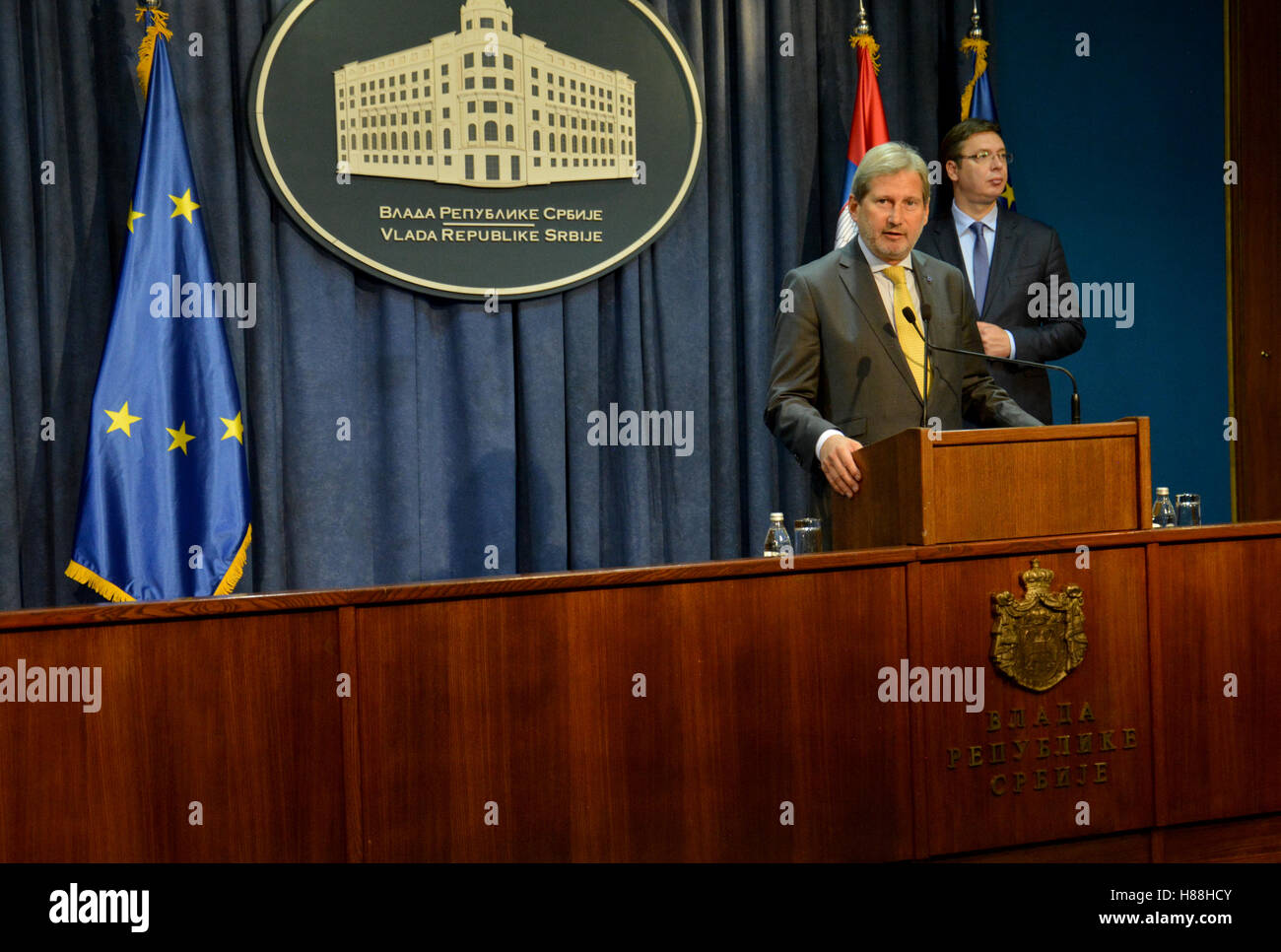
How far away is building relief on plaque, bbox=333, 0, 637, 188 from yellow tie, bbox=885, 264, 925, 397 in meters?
1.46

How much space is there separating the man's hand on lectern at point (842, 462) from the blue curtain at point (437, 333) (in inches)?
63.3

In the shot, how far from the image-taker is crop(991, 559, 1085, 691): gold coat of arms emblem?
8.46ft

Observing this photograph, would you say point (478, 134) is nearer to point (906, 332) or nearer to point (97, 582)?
point (906, 332)

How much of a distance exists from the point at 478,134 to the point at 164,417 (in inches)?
54.2

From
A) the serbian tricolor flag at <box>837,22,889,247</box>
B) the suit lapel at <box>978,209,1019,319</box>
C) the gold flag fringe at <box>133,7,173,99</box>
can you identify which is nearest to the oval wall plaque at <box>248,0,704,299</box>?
the gold flag fringe at <box>133,7,173,99</box>

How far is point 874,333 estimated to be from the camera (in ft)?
10.3

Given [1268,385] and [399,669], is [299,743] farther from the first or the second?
[1268,385]

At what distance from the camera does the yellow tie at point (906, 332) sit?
3.17 metres

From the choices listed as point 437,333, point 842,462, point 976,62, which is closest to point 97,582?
point 437,333

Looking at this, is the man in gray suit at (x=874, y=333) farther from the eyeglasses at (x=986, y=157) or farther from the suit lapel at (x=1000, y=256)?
the eyeglasses at (x=986, y=157)

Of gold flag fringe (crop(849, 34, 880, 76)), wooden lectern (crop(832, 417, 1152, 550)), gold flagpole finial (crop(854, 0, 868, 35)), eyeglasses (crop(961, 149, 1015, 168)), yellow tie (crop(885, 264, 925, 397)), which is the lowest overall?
wooden lectern (crop(832, 417, 1152, 550))

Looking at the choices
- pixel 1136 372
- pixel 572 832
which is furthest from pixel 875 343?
pixel 1136 372

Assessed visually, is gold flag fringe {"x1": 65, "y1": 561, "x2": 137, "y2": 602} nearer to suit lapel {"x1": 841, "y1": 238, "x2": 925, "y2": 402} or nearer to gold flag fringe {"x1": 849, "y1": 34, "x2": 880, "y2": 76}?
suit lapel {"x1": 841, "y1": 238, "x2": 925, "y2": 402}

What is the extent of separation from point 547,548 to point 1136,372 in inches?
99.5
